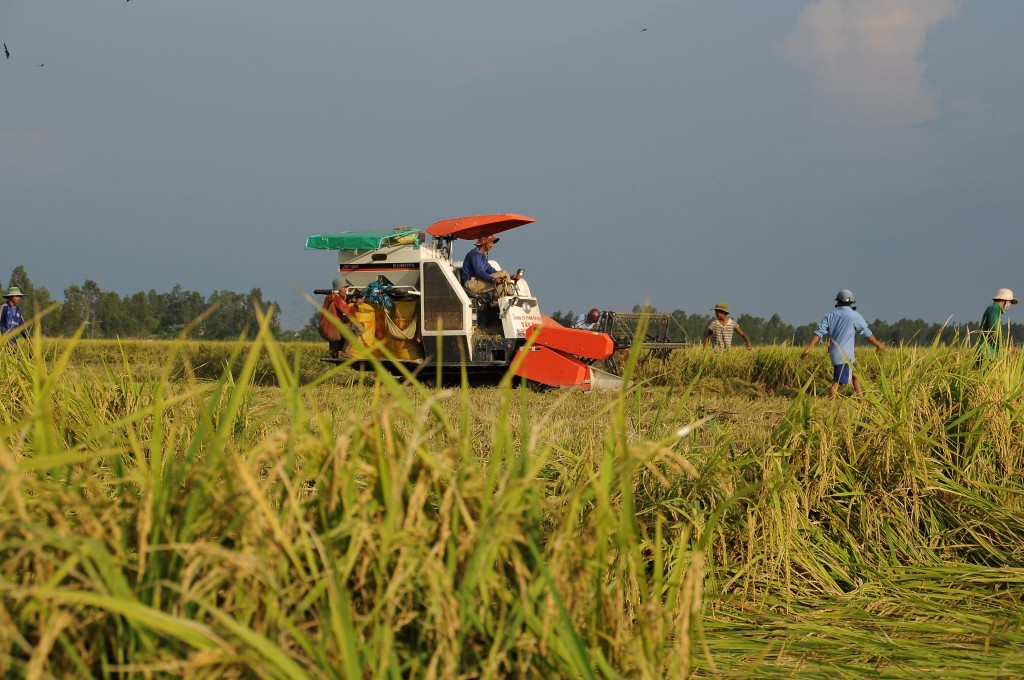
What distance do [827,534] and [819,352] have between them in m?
8.68

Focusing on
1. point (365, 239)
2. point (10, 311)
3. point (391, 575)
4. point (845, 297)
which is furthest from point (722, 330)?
point (391, 575)

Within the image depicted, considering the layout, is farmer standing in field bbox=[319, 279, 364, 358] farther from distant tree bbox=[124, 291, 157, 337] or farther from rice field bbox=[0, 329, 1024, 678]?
A: distant tree bbox=[124, 291, 157, 337]

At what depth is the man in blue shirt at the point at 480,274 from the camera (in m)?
10.3

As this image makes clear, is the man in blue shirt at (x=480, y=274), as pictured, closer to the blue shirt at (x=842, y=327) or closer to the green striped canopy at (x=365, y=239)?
the green striped canopy at (x=365, y=239)

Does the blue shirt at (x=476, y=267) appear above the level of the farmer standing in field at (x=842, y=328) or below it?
above

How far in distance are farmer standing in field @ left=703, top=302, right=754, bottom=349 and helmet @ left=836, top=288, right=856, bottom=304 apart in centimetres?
384

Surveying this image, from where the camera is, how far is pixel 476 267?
A: 10367mm

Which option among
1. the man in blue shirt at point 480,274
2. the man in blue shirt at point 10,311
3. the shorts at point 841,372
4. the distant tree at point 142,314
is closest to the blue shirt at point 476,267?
the man in blue shirt at point 480,274

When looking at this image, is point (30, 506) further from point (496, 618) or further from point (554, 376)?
point (554, 376)

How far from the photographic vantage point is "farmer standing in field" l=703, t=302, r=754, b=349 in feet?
42.0

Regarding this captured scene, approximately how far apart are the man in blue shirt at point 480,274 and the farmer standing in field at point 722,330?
3956mm

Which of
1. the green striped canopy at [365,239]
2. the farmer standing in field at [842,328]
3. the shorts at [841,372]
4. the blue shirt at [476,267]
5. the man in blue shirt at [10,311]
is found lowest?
the shorts at [841,372]

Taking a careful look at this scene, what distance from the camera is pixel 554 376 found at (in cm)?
1002

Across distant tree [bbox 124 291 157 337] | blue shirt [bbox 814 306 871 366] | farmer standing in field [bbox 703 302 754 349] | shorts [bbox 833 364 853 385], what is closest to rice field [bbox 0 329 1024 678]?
shorts [bbox 833 364 853 385]
